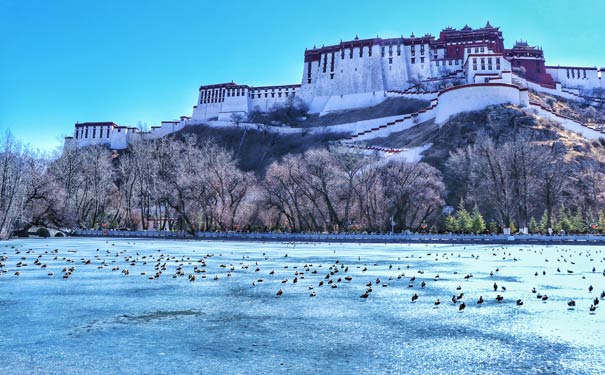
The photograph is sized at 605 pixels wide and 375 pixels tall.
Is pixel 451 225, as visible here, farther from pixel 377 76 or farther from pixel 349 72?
pixel 349 72

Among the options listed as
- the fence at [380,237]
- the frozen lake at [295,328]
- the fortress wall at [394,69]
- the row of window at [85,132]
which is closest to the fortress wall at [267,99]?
the fortress wall at [394,69]

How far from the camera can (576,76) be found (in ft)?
339

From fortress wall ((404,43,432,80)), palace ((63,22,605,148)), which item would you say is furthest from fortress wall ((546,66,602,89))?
fortress wall ((404,43,432,80))

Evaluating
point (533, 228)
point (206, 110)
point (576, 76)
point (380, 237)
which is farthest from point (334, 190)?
point (576, 76)

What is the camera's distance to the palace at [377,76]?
3821 inches

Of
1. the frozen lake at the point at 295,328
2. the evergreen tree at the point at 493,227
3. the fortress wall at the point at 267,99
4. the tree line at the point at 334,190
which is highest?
the fortress wall at the point at 267,99

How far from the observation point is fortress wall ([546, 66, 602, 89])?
336 feet

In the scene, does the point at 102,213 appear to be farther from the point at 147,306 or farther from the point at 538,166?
the point at 147,306

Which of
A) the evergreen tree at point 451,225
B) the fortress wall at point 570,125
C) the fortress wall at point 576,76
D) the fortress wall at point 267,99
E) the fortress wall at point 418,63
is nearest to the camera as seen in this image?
the evergreen tree at point 451,225

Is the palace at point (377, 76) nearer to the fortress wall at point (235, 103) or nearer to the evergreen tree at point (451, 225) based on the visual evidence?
the fortress wall at point (235, 103)

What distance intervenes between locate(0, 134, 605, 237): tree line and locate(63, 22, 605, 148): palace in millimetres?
37851

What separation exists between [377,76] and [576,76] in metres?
44.0

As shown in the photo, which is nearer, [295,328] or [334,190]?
[295,328]

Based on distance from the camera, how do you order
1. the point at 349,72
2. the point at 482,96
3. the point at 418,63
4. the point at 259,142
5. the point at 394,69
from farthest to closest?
the point at 349,72
the point at 394,69
the point at 418,63
the point at 259,142
the point at 482,96
